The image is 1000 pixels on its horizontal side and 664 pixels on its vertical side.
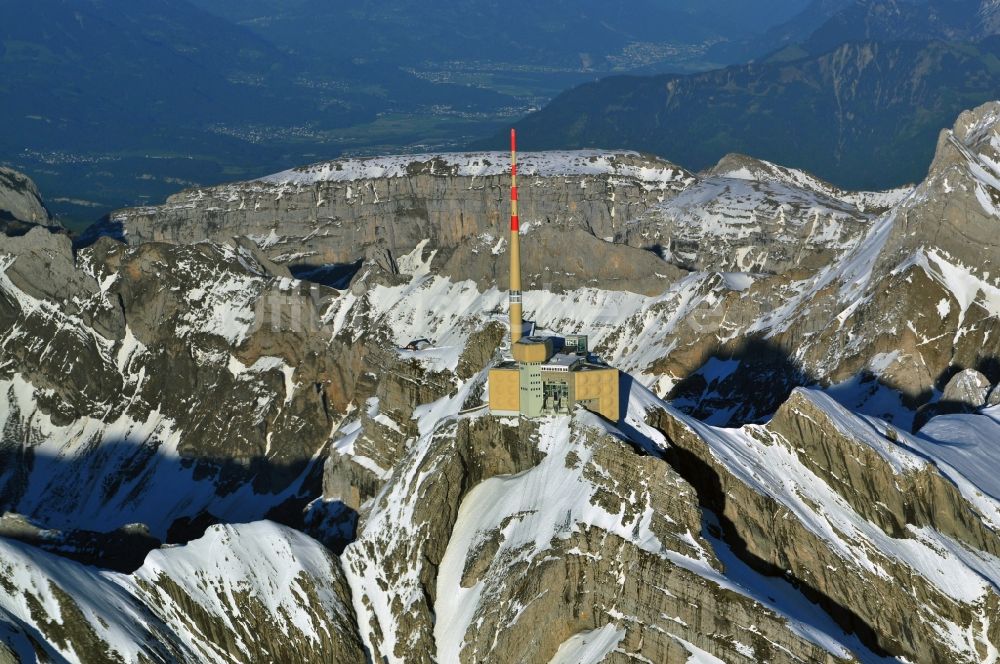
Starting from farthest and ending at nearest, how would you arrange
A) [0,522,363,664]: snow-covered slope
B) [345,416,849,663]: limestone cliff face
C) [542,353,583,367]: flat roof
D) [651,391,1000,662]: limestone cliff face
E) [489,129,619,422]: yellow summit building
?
[542,353,583,367]: flat roof, [489,129,619,422]: yellow summit building, [651,391,1000,662]: limestone cliff face, [0,522,363,664]: snow-covered slope, [345,416,849,663]: limestone cliff face

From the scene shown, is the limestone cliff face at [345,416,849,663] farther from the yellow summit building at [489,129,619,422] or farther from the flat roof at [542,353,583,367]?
the flat roof at [542,353,583,367]

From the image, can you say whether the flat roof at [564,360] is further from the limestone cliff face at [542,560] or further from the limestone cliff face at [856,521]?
the limestone cliff face at [856,521]

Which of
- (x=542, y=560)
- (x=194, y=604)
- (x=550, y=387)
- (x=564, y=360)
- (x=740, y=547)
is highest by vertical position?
(x=564, y=360)

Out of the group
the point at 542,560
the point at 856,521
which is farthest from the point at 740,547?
the point at 542,560

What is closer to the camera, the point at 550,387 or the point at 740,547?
the point at 740,547

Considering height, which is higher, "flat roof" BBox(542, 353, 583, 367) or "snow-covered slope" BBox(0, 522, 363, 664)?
"flat roof" BBox(542, 353, 583, 367)

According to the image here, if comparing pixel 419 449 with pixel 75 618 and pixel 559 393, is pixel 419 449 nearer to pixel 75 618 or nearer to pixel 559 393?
pixel 559 393

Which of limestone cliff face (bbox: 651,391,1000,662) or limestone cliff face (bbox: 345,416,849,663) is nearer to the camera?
limestone cliff face (bbox: 345,416,849,663)

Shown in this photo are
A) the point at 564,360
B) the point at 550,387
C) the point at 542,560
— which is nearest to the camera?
the point at 542,560

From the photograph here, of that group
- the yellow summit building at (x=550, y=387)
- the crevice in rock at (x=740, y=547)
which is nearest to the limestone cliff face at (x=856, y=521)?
the crevice in rock at (x=740, y=547)

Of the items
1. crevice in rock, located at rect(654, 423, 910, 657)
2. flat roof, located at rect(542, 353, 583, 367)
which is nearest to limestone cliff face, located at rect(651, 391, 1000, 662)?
crevice in rock, located at rect(654, 423, 910, 657)

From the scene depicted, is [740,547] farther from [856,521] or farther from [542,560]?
[542,560]

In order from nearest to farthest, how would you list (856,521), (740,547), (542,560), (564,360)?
(542,560) → (740,547) → (856,521) → (564,360)
